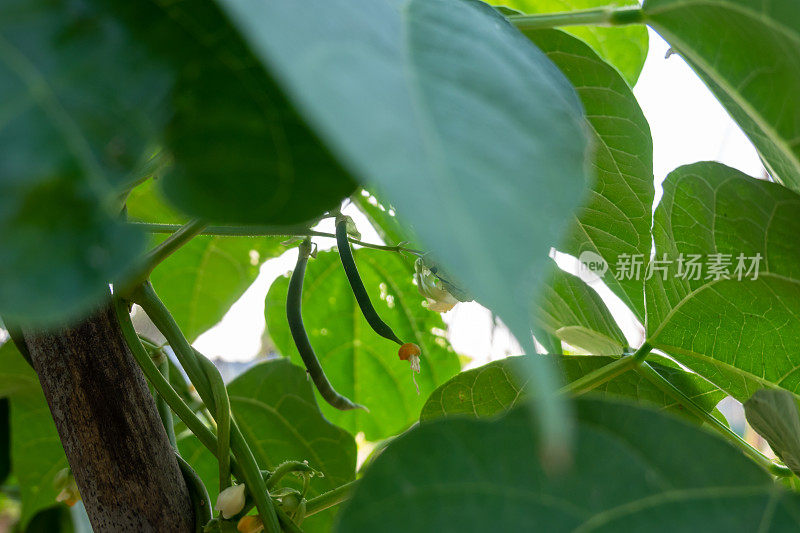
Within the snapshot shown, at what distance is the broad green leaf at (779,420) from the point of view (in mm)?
273

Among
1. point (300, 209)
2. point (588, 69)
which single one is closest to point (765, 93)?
point (588, 69)

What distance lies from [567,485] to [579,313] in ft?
0.74

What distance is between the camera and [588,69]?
32 cm

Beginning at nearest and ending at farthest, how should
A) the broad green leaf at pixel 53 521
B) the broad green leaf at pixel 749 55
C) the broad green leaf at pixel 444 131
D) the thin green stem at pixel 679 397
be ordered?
the broad green leaf at pixel 444 131 → the broad green leaf at pixel 749 55 → the thin green stem at pixel 679 397 → the broad green leaf at pixel 53 521

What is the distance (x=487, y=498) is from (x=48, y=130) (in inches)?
5.4

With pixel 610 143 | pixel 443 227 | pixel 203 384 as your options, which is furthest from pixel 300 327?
pixel 443 227

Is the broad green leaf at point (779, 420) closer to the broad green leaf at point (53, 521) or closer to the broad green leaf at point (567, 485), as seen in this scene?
the broad green leaf at point (567, 485)

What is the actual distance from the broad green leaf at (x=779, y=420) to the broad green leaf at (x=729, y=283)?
6 cm

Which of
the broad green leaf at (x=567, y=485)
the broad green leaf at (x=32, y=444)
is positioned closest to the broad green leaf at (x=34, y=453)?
the broad green leaf at (x=32, y=444)

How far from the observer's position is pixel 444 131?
0.11 m

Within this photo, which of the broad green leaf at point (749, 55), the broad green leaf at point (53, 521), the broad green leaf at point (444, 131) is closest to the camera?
the broad green leaf at point (444, 131)

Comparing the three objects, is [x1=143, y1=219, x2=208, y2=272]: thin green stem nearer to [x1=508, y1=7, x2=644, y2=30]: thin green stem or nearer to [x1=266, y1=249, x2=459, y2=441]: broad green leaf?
[x1=508, y1=7, x2=644, y2=30]: thin green stem

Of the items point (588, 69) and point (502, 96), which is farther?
point (588, 69)

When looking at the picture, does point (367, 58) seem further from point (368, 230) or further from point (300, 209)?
point (368, 230)
